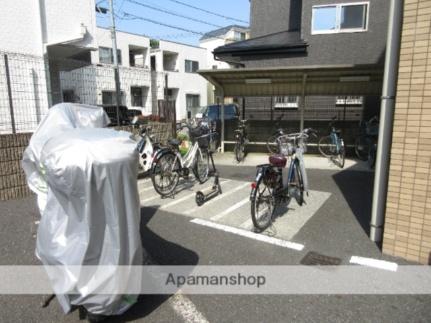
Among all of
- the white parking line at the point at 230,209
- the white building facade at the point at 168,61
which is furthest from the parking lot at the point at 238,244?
the white building facade at the point at 168,61

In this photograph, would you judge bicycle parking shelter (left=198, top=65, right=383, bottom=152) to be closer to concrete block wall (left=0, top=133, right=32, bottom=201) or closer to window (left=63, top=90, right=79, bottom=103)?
window (left=63, top=90, right=79, bottom=103)

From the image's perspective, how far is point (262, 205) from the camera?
4.31 meters

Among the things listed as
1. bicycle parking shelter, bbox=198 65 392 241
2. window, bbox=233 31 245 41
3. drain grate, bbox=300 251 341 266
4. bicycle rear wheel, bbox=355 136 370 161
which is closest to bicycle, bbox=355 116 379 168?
bicycle rear wheel, bbox=355 136 370 161

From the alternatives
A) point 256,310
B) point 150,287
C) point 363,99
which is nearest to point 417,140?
point 256,310

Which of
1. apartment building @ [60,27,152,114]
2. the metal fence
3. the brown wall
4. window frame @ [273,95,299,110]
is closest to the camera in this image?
the brown wall

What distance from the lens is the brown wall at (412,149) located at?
304 cm

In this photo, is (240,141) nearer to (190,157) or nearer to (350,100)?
(190,157)

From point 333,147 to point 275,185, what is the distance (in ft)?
16.8

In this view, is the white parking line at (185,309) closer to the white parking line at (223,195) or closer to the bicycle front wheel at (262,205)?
the bicycle front wheel at (262,205)

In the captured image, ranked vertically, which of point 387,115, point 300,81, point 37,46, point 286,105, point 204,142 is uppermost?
point 37,46

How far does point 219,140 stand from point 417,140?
805cm

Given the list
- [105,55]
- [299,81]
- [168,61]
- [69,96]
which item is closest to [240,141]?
[299,81]

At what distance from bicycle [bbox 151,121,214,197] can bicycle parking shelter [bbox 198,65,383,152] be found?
3.27 m

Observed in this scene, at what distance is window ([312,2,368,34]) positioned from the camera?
34.7 feet
